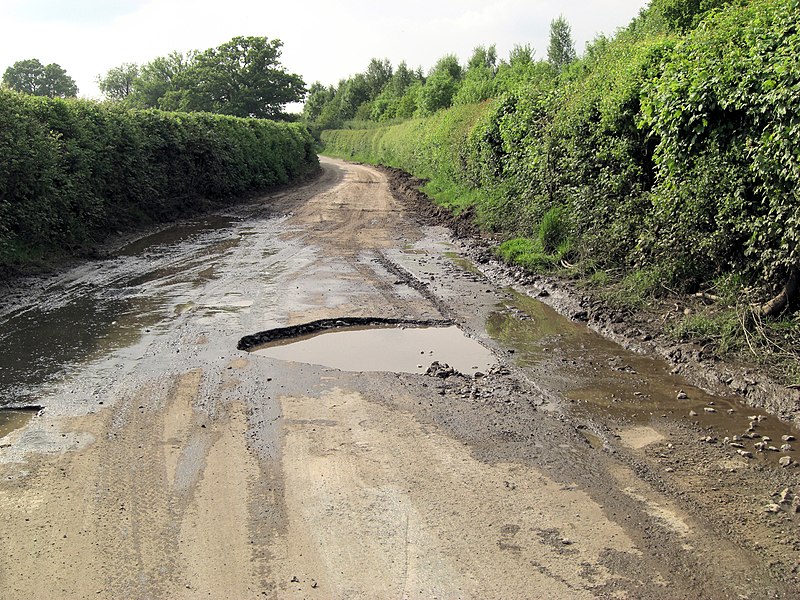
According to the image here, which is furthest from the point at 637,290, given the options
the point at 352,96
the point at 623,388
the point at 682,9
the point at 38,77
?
the point at 38,77

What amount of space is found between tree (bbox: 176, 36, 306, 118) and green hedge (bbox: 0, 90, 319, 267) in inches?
1801

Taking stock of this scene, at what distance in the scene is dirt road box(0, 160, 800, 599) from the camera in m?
3.68

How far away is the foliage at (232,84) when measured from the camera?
68.4m

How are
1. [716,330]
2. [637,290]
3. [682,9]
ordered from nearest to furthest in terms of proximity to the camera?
[716,330] → [637,290] → [682,9]

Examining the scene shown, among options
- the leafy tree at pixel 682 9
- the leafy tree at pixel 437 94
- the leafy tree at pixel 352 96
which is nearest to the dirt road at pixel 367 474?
the leafy tree at pixel 682 9

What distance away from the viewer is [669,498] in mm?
4434

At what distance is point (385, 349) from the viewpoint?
25.4 ft

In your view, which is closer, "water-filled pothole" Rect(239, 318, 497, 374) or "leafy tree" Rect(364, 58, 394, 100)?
"water-filled pothole" Rect(239, 318, 497, 374)

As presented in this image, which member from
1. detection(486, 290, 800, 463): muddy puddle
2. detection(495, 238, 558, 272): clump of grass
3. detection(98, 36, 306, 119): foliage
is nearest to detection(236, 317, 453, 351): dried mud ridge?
detection(486, 290, 800, 463): muddy puddle

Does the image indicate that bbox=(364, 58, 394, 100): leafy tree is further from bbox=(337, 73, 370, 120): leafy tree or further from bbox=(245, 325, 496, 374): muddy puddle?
bbox=(245, 325, 496, 374): muddy puddle

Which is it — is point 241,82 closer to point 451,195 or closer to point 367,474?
point 451,195

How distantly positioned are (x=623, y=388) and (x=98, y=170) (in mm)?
12376

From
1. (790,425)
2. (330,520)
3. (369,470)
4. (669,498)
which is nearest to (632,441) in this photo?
(669,498)

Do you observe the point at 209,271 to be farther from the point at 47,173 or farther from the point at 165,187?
the point at 165,187
